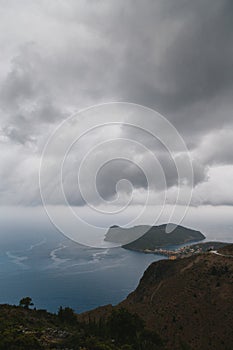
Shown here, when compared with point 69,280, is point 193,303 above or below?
above

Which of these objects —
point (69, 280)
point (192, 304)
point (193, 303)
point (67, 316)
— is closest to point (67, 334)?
point (67, 316)

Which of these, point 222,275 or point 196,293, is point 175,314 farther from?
point 222,275

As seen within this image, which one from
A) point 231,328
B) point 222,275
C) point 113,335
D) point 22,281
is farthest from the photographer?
point 22,281

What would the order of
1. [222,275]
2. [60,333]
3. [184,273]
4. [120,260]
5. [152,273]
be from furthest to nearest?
[120,260] → [152,273] → [184,273] → [222,275] → [60,333]

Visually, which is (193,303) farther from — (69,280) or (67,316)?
(69,280)

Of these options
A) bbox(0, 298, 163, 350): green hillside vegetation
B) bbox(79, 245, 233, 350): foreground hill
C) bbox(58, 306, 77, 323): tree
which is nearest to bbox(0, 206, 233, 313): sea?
bbox(79, 245, 233, 350): foreground hill

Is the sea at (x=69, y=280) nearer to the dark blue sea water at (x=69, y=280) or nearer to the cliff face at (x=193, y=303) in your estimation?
the dark blue sea water at (x=69, y=280)

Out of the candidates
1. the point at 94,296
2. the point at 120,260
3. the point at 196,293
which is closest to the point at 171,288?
the point at 196,293

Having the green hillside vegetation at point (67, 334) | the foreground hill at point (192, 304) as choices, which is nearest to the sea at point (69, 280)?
the foreground hill at point (192, 304)
